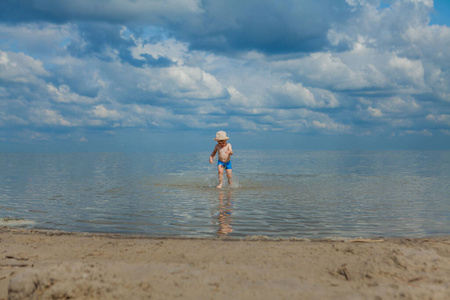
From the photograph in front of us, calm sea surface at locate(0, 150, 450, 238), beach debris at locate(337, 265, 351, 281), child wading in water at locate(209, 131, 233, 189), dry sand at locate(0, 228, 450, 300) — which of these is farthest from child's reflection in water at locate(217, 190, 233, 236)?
beach debris at locate(337, 265, 351, 281)

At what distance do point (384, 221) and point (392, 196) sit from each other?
460 centimetres

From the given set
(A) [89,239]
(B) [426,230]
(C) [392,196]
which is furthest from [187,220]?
(C) [392,196]

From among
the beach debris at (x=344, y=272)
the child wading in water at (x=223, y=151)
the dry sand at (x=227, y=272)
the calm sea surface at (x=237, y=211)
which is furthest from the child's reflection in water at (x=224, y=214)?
the beach debris at (x=344, y=272)

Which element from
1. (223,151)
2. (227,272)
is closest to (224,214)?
(227,272)

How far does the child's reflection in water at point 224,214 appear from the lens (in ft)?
24.9

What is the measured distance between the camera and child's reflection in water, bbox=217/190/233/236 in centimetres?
760

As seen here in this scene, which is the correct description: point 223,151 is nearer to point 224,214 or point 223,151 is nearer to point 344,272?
point 224,214

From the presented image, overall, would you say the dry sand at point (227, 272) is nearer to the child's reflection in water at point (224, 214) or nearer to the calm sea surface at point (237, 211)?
the child's reflection in water at point (224, 214)

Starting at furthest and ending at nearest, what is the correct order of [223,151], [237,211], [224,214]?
[223,151], [237,211], [224,214]

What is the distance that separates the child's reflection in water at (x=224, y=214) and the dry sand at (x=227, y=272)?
5.26 ft

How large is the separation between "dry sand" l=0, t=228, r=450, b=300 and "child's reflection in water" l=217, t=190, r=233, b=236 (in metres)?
1.60

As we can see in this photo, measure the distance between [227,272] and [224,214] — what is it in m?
5.27

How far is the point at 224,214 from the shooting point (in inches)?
369

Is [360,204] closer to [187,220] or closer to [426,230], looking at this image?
[426,230]
